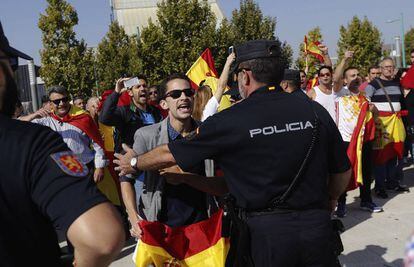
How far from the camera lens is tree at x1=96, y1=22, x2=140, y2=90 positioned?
29.3 metres

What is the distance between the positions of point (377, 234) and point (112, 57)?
87.6 feet

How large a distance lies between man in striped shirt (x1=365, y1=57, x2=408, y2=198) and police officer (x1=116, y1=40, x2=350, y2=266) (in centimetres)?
535

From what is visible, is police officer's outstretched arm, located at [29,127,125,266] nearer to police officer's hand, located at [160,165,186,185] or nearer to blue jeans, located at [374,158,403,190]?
police officer's hand, located at [160,165,186,185]

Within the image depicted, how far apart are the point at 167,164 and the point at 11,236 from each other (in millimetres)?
1362

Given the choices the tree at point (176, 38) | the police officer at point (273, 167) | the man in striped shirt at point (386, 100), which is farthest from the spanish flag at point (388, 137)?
the tree at point (176, 38)

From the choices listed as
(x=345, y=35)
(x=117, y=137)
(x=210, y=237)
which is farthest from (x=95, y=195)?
Result: (x=345, y=35)

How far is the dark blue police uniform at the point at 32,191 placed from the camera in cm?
135

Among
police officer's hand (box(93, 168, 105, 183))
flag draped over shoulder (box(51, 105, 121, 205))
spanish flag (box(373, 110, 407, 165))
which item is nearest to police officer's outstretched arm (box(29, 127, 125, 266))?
flag draped over shoulder (box(51, 105, 121, 205))

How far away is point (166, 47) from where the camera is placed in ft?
79.5

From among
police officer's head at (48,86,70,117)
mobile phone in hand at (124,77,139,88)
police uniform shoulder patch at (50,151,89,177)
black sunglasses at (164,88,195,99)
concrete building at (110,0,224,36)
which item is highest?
concrete building at (110,0,224,36)

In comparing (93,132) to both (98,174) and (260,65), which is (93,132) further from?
(260,65)

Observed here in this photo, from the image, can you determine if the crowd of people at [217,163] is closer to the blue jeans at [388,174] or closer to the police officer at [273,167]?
the police officer at [273,167]

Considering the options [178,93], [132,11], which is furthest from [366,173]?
[132,11]

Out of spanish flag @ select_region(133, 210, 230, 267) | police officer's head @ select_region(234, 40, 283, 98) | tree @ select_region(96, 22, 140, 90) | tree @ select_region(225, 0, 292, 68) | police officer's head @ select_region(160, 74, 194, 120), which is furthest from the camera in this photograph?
tree @ select_region(96, 22, 140, 90)
